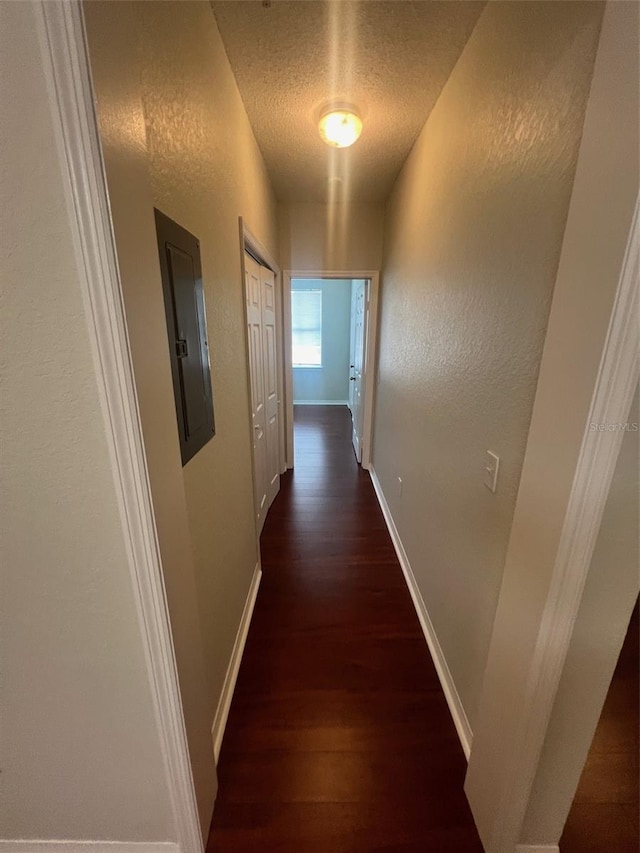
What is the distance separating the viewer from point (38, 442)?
62 centimetres

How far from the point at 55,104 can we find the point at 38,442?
21.4 inches

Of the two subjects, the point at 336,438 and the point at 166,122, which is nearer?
the point at 166,122

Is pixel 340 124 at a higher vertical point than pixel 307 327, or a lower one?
higher

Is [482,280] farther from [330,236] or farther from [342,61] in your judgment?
[330,236]

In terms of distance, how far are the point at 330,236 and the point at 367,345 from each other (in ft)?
3.51

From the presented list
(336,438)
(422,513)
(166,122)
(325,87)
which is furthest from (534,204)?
(336,438)

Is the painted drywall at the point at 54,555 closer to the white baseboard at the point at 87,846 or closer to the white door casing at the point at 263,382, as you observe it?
the white baseboard at the point at 87,846

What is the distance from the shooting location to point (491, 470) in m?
1.05

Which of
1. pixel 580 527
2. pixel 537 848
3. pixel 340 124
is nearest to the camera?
pixel 580 527

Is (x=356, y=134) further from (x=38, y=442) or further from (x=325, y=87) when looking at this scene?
(x=38, y=442)

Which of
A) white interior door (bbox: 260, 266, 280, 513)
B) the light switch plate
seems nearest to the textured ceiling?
white interior door (bbox: 260, 266, 280, 513)

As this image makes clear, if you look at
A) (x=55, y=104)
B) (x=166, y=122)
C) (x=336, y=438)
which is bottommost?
(x=336, y=438)

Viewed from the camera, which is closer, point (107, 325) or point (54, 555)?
point (107, 325)

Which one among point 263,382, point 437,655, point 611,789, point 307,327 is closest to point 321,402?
point 307,327
